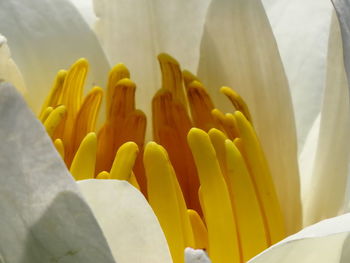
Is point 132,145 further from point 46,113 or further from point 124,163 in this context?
point 46,113

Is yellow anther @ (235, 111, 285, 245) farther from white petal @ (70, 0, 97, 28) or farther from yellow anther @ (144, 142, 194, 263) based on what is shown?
white petal @ (70, 0, 97, 28)

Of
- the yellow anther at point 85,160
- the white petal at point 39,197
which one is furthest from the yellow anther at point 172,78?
the white petal at point 39,197

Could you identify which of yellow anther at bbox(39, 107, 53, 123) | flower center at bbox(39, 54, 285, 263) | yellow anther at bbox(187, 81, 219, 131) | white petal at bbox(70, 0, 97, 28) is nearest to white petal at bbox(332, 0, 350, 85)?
flower center at bbox(39, 54, 285, 263)

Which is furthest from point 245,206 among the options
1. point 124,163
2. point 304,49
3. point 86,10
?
point 86,10

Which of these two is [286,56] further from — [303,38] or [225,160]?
[225,160]

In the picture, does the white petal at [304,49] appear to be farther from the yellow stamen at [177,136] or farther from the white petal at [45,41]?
the white petal at [45,41]

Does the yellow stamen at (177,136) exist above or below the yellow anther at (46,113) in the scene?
below
